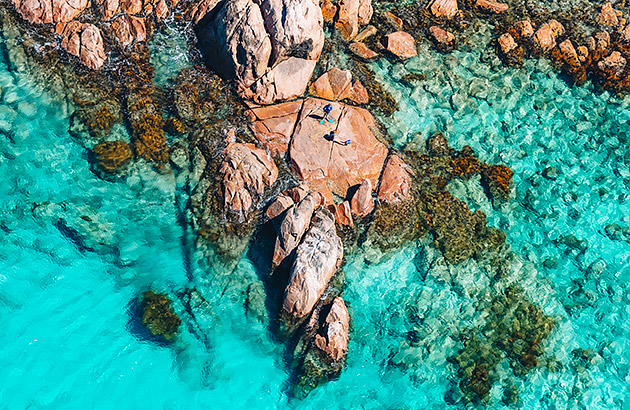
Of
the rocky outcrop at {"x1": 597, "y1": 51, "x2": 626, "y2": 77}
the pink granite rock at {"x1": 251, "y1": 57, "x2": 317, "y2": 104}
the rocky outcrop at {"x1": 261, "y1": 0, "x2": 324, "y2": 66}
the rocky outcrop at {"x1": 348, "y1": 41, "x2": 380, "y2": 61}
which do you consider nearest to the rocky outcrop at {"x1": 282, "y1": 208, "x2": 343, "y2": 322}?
the pink granite rock at {"x1": 251, "y1": 57, "x2": 317, "y2": 104}

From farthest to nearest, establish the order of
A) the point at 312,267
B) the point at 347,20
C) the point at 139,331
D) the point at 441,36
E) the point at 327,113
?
the point at 441,36 < the point at 347,20 < the point at 327,113 < the point at 312,267 < the point at 139,331

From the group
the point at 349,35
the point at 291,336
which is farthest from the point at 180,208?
the point at 349,35

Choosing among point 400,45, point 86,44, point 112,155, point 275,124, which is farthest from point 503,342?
point 86,44

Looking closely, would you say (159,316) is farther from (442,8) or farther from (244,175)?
(442,8)

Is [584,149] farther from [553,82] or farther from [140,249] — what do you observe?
[140,249]

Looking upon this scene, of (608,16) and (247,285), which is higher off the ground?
(608,16)

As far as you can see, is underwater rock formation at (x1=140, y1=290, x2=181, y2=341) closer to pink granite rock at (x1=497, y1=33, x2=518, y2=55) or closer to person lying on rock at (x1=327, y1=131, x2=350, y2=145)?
person lying on rock at (x1=327, y1=131, x2=350, y2=145)

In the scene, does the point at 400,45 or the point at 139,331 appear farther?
the point at 400,45

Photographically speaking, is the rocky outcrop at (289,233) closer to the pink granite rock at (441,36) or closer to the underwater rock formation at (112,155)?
the underwater rock formation at (112,155)
